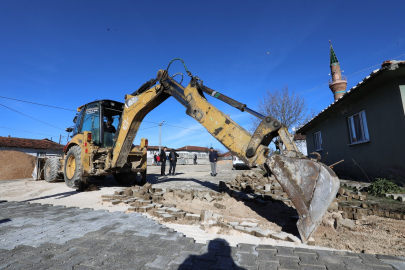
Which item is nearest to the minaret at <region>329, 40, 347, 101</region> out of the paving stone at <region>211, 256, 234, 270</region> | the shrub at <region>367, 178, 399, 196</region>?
the shrub at <region>367, 178, 399, 196</region>

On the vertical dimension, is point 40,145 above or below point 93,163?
above

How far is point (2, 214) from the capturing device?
448 centimetres

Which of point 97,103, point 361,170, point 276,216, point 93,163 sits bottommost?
point 276,216

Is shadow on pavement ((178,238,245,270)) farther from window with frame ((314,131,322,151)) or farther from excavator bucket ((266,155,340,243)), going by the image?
window with frame ((314,131,322,151))

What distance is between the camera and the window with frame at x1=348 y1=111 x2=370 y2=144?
27.4 feet

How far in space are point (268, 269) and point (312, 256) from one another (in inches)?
25.1

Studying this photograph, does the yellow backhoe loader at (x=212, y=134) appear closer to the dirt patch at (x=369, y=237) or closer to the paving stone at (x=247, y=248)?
the dirt patch at (x=369, y=237)

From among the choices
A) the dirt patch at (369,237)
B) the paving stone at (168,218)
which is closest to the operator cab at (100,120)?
the paving stone at (168,218)

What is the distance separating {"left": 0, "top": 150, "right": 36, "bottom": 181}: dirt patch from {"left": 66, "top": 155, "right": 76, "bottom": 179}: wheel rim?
28.5 feet

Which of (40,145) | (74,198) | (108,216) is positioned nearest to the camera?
(108,216)

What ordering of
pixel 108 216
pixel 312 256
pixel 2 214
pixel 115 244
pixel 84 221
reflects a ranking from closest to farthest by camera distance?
1. pixel 312 256
2. pixel 115 244
3. pixel 84 221
4. pixel 108 216
5. pixel 2 214

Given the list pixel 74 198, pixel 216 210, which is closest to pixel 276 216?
pixel 216 210

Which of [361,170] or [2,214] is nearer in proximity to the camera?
[2,214]

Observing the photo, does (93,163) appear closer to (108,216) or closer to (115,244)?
(108,216)
